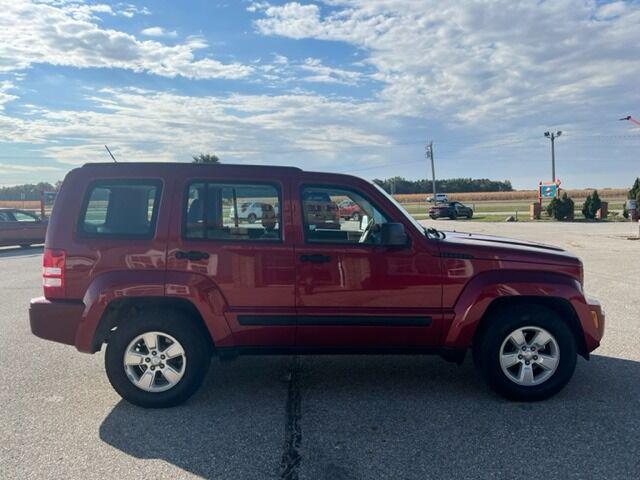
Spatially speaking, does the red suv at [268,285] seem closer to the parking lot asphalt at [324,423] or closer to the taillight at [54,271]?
the taillight at [54,271]

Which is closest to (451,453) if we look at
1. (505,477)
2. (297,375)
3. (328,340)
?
(505,477)

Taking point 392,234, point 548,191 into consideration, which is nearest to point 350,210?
point 392,234

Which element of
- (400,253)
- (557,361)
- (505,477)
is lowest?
(505,477)

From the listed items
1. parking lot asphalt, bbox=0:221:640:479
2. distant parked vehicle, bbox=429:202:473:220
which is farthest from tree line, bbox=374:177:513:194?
parking lot asphalt, bbox=0:221:640:479

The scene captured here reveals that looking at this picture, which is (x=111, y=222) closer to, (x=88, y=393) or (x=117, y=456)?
(x=88, y=393)

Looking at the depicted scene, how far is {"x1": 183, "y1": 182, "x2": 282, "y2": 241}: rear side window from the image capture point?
3979 mm

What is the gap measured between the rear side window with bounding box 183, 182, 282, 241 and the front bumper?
1.07m

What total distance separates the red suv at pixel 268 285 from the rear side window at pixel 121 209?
11 mm

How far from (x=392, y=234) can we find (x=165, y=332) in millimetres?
1954

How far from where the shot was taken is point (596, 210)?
29297 millimetres

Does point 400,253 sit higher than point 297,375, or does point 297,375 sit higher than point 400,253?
point 400,253

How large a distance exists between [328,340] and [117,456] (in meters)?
1.72

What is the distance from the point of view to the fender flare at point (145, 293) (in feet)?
12.5

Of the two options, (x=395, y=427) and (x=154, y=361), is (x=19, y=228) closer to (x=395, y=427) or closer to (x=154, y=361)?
(x=154, y=361)
